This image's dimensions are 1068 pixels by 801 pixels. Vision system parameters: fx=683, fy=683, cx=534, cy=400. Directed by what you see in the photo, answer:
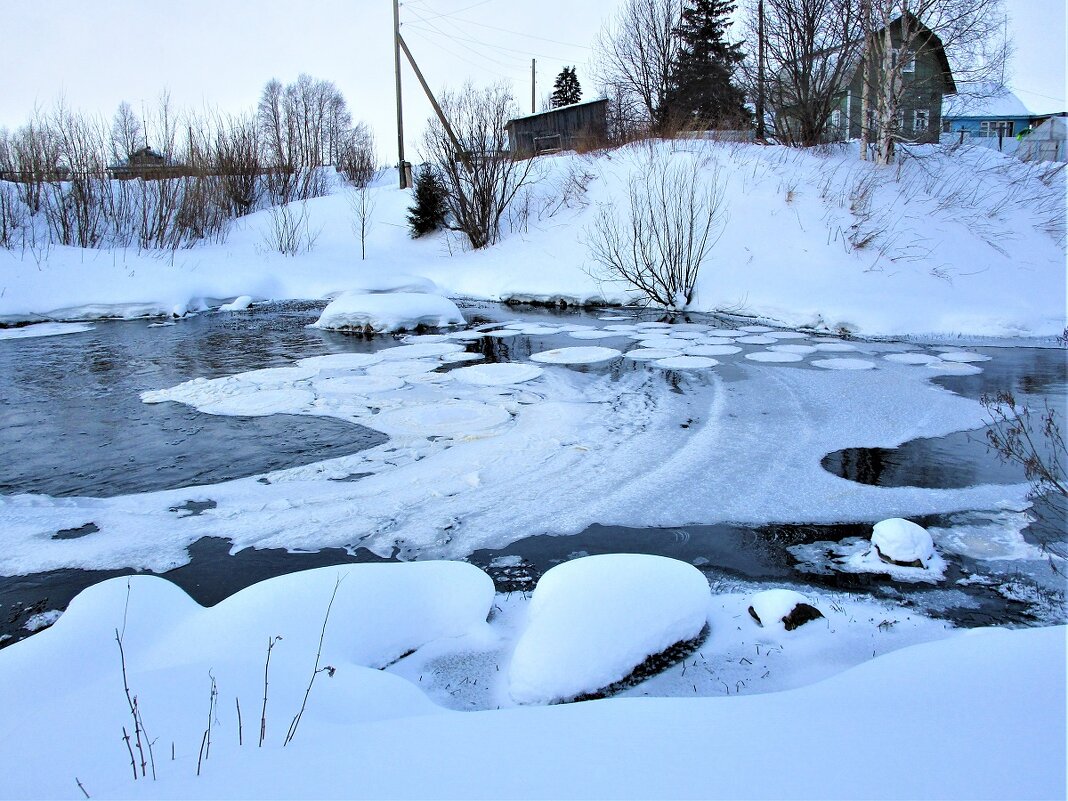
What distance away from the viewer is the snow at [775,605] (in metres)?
2.65

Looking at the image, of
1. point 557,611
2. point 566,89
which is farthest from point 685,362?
point 566,89

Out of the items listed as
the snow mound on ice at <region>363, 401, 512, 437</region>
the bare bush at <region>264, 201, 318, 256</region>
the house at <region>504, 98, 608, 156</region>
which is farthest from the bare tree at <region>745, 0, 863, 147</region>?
the snow mound on ice at <region>363, 401, 512, 437</region>

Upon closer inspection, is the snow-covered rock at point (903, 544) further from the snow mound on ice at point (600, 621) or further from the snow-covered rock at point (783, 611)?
the snow mound on ice at point (600, 621)

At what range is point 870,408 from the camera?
18.5 ft

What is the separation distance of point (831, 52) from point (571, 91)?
89.4 ft

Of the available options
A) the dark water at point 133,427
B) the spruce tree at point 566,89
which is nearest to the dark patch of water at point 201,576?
the dark water at point 133,427

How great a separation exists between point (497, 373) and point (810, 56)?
1432 cm

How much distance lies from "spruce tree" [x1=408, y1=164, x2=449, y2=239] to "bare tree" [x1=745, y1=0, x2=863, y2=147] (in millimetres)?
8755

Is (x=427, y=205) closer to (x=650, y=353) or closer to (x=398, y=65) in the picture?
(x=398, y=65)

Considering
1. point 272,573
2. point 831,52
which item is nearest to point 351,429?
point 272,573

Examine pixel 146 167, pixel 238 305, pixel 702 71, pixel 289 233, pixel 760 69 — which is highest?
pixel 702 71

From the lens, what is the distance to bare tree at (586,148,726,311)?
10.9 metres

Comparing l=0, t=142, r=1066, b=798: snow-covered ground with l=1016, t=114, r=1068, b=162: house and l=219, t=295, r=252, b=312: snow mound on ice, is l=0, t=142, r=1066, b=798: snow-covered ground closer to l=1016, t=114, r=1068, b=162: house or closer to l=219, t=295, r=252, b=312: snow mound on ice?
l=219, t=295, r=252, b=312: snow mound on ice

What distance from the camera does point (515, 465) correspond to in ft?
14.6
